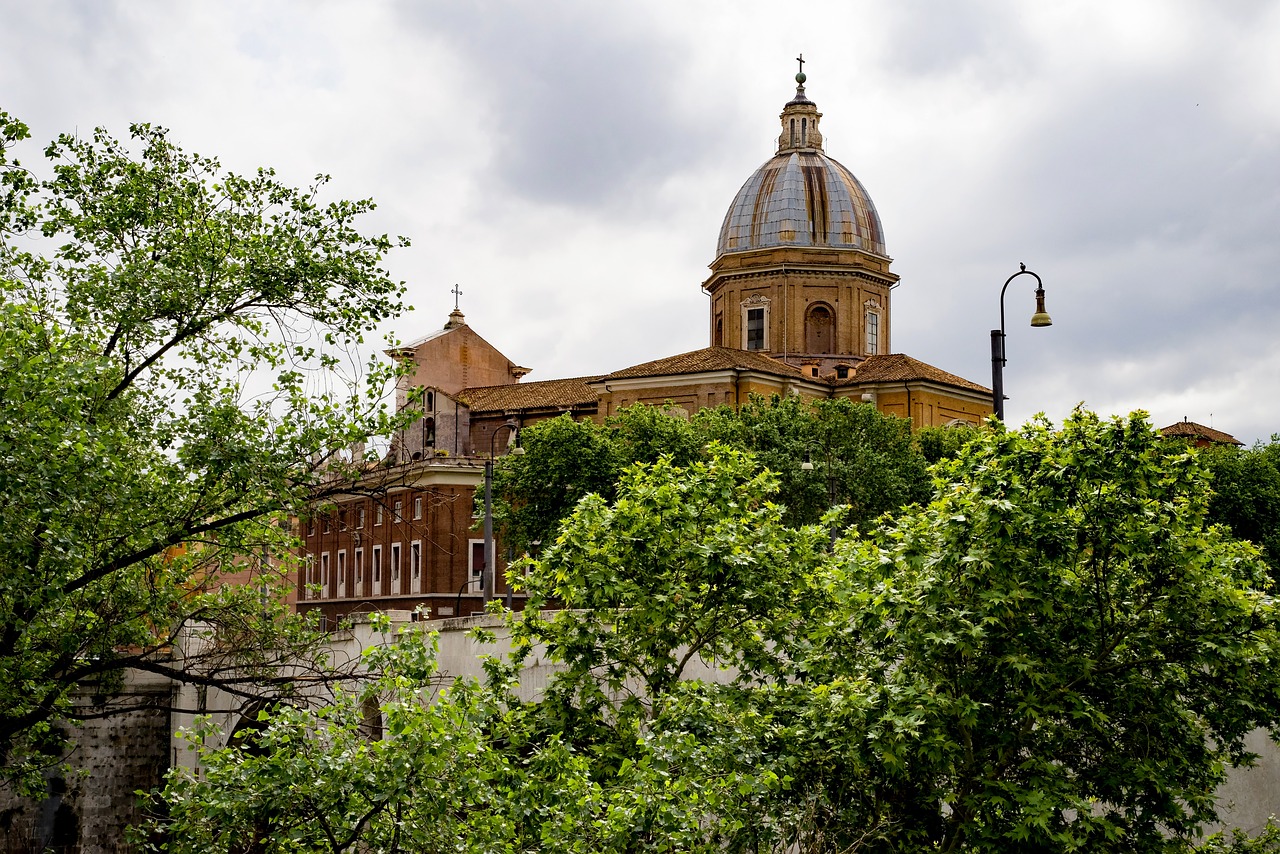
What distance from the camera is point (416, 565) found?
72.8 metres

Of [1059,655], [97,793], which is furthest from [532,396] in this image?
[1059,655]

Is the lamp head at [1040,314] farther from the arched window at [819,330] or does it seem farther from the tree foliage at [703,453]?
the arched window at [819,330]

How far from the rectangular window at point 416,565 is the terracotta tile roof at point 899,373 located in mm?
20949

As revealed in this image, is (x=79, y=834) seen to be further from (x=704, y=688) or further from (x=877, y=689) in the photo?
(x=877, y=689)

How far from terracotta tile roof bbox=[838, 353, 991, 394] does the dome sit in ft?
20.6

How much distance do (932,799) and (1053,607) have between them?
267 cm

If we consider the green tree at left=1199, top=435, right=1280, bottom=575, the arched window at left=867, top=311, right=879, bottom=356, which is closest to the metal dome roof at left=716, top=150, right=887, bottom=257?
the arched window at left=867, top=311, right=879, bottom=356

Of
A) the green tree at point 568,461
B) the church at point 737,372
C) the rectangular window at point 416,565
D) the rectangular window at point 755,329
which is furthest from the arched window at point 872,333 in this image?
the rectangular window at point 416,565

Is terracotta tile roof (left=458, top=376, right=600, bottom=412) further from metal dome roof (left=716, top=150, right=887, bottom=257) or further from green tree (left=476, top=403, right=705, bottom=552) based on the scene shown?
green tree (left=476, top=403, right=705, bottom=552)

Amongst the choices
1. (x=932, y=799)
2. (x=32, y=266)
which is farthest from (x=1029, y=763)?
(x=32, y=266)

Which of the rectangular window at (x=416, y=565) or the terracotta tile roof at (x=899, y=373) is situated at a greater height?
the terracotta tile roof at (x=899, y=373)

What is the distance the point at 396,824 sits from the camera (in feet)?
53.8

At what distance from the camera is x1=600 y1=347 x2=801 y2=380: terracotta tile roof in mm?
68750

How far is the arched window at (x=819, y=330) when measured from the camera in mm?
75562
